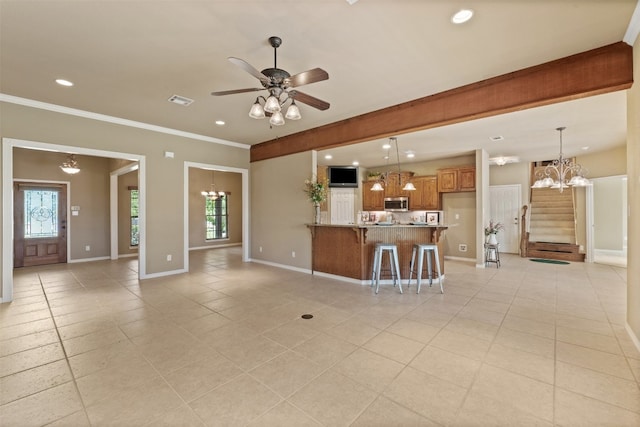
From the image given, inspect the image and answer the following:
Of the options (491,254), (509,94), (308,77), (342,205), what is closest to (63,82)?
(308,77)

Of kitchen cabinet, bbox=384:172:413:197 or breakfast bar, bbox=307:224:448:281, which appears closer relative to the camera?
breakfast bar, bbox=307:224:448:281

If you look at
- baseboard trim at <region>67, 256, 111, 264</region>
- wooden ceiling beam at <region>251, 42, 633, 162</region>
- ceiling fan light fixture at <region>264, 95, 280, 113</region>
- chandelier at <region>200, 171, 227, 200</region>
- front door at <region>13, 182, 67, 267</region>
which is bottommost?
baseboard trim at <region>67, 256, 111, 264</region>

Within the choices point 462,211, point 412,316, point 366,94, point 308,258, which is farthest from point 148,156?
point 462,211

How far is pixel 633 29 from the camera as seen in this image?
7.86ft

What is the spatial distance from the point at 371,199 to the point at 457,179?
2.67 metres

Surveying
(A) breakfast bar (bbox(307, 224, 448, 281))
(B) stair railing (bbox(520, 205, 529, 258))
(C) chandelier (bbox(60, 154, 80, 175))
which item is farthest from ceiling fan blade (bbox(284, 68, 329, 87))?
(B) stair railing (bbox(520, 205, 529, 258))

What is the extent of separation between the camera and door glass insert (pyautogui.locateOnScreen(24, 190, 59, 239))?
256 inches

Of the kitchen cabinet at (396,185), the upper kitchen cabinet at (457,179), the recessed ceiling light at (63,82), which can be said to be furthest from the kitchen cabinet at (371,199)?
the recessed ceiling light at (63,82)

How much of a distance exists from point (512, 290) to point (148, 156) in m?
6.90

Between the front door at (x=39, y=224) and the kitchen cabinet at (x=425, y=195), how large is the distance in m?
9.25

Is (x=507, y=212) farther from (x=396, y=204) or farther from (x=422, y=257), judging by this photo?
(x=422, y=257)

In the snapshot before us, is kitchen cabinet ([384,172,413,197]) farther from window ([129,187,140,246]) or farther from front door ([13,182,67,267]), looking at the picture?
front door ([13,182,67,267])

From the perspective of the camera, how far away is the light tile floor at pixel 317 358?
1806 mm

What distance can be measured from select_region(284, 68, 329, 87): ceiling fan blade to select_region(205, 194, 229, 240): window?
8.28 metres
